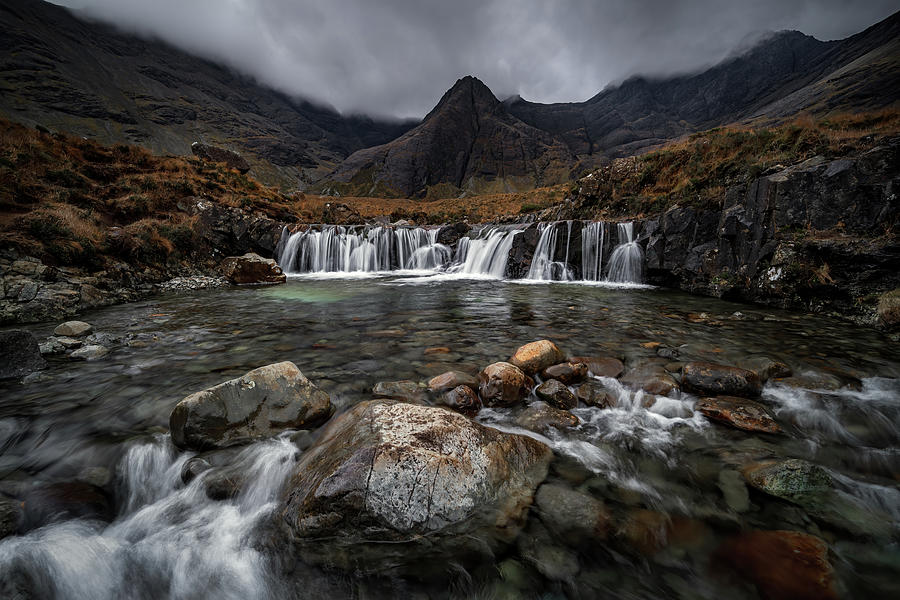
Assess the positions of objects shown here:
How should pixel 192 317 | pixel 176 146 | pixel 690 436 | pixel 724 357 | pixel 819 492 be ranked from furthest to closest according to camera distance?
pixel 176 146, pixel 192 317, pixel 724 357, pixel 690 436, pixel 819 492

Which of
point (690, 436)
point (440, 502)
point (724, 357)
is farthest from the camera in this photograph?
point (724, 357)

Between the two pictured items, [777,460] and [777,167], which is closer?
[777,460]

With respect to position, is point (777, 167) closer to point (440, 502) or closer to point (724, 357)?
point (724, 357)

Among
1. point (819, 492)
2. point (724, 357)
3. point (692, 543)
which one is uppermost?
point (724, 357)

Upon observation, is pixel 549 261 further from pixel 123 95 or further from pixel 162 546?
pixel 123 95

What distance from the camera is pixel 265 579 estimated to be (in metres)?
2.04

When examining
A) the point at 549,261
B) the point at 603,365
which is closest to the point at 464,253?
the point at 549,261

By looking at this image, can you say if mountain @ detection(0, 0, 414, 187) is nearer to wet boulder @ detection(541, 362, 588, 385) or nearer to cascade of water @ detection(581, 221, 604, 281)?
cascade of water @ detection(581, 221, 604, 281)

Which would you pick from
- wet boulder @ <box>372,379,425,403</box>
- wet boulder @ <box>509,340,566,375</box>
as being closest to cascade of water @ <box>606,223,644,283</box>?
wet boulder @ <box>509,340,566,375</box>

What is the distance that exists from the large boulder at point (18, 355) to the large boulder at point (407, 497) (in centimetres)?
525

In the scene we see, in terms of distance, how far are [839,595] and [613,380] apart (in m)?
2.73

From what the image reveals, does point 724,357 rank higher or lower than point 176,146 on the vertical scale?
lower

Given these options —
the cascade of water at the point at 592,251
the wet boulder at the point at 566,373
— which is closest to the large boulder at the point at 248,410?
the wet boulder at the point at 566,373

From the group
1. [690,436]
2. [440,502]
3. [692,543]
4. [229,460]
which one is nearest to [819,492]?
[690,436]
